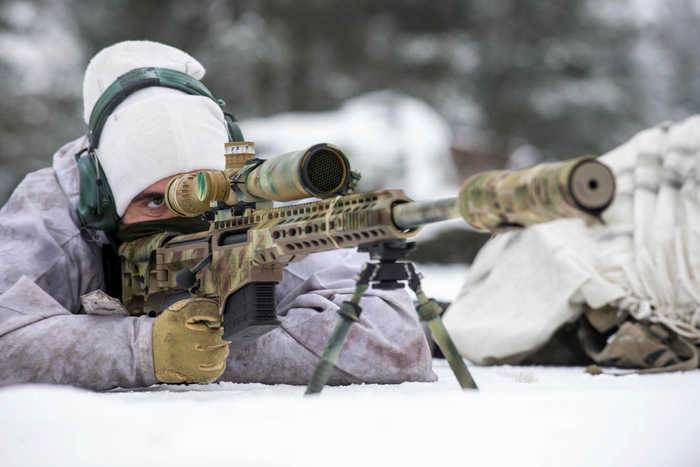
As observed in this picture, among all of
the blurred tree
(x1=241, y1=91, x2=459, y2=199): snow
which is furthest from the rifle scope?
the blurred tree

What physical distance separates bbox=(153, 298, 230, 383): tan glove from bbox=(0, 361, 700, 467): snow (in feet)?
0.80

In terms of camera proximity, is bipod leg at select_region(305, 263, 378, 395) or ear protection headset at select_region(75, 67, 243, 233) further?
ear protection headset at select_region(75, 67, 243, 233)

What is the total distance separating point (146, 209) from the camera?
205cm

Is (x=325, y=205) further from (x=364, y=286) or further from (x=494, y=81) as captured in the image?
(x=494, y=81)

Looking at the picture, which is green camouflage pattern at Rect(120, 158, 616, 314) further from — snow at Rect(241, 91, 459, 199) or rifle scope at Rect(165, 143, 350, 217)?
snow at Rect(241, 91, 459, 199)

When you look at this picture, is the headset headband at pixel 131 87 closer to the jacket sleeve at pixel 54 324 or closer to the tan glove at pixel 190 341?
the jacket sleeve at pixel 54 324

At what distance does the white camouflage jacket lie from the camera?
70.6 inches

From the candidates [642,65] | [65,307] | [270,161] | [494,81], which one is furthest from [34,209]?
[642,65]

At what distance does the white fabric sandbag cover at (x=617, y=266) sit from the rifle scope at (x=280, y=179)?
4.11ft

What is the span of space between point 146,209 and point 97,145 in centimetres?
19

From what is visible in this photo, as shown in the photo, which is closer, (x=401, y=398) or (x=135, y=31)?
(x=401, y=398)

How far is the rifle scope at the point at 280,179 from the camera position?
1427mm

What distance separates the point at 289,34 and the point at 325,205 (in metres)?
10.9

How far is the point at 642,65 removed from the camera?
1274cm
